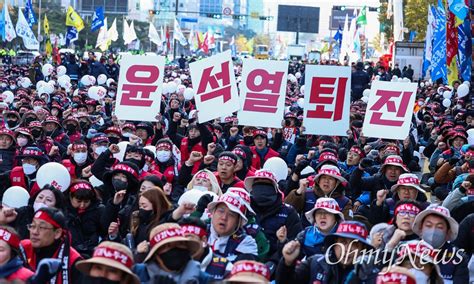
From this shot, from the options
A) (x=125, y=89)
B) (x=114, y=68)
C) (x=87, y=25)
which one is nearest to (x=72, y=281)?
(x=125, y=89)

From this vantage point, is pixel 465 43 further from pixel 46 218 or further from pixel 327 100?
pixel 46 218

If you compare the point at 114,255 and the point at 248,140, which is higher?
the point at 114,255

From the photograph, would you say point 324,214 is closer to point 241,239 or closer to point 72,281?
point 241,239

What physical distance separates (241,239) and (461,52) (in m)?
23.3

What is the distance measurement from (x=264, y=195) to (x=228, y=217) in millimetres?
1398

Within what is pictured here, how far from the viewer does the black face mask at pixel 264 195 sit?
944 centimetres

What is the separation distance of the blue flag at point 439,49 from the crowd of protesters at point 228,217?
15.5 m

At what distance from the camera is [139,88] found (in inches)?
613

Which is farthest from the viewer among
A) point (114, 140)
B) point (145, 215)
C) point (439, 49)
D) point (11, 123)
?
point (439, 49)


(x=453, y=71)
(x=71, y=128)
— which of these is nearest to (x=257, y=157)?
(x=71, y=128)

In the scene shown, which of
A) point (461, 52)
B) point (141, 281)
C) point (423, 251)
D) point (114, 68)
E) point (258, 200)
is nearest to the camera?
point (141, 281)

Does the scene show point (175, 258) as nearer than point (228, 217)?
Yes

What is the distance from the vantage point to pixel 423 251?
286 inches

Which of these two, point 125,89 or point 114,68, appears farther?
point 114,68
